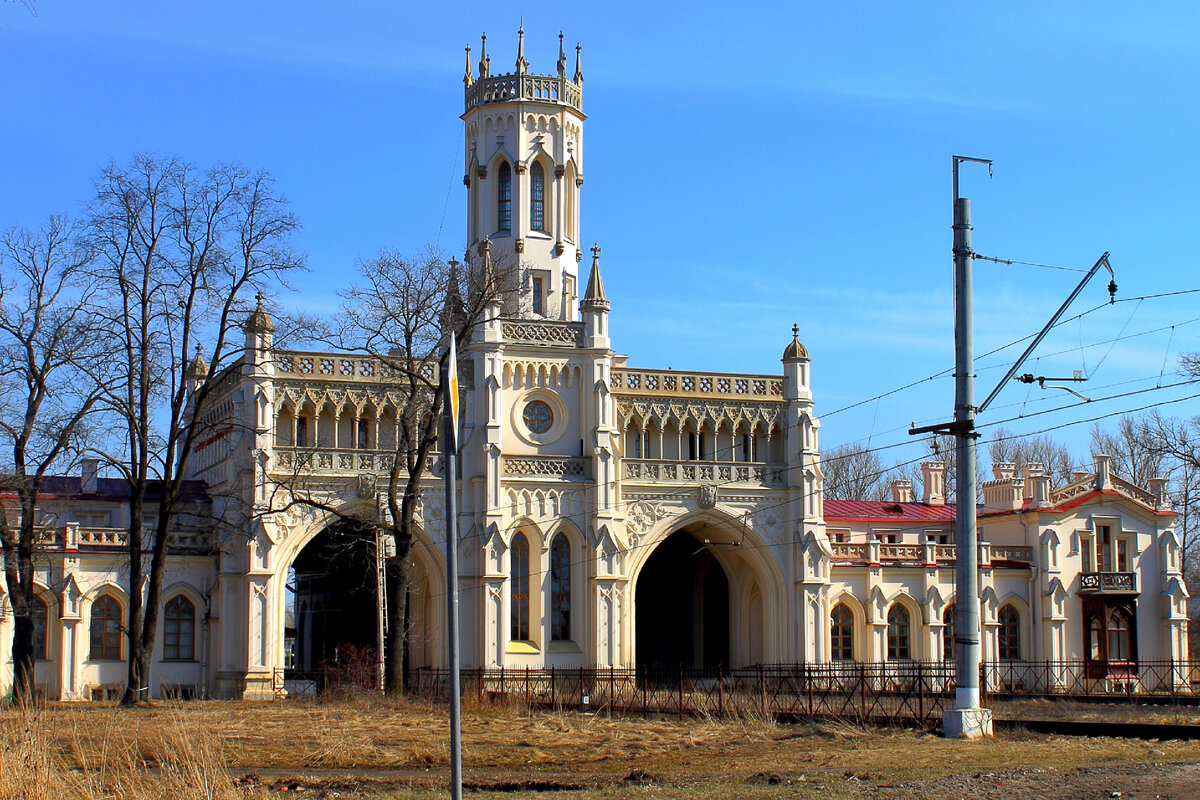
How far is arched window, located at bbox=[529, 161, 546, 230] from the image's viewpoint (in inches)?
2250

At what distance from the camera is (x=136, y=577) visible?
1609 inches

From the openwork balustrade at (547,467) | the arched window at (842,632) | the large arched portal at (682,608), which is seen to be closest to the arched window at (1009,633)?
the arched window at (842,632)

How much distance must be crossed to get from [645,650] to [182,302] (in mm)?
25693

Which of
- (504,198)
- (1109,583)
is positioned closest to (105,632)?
(504,198)

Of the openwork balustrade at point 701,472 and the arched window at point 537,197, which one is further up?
the arched window at point 537,197

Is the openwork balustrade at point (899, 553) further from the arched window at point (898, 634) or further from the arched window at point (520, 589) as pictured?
the arched window at point (520, 589)

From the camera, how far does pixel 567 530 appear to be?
51281 millimetres

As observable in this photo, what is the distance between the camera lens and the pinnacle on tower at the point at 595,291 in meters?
52.8

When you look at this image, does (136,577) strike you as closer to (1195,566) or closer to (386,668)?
(386,668)

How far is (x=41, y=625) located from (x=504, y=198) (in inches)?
887

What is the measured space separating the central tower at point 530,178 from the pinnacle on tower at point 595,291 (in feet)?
10.7

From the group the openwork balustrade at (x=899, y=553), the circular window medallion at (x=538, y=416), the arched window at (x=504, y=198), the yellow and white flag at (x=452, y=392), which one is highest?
the arched window at (x=504, y=198)

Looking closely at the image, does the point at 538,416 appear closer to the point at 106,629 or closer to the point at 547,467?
the point at 547,467

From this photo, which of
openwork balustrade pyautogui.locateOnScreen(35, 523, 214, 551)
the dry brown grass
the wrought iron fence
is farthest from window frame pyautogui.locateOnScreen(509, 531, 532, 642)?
the dry brown grass
